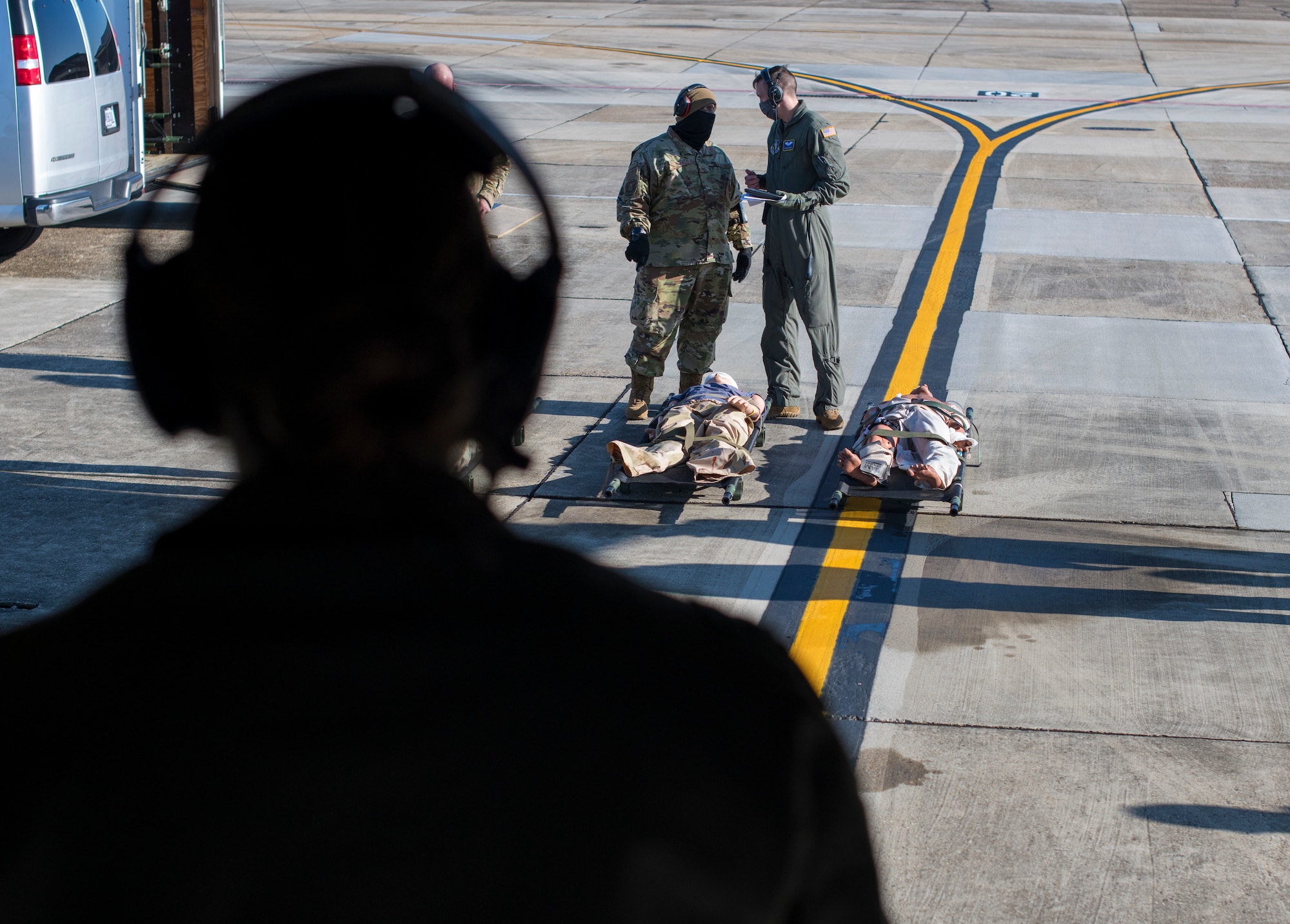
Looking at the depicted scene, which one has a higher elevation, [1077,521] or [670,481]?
[1077,521]

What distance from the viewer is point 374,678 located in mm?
817

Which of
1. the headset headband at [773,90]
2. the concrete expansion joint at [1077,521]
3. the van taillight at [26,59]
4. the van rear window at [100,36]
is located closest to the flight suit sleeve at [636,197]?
the headset headband at [773,90]

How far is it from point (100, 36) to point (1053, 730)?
34.9 feet

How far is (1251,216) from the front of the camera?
1443 cm

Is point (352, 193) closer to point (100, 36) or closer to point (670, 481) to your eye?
point (670, 481)

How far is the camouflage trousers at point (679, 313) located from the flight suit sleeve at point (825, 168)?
75cm

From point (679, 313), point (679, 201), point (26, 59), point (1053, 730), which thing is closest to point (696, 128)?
point (679, 201)

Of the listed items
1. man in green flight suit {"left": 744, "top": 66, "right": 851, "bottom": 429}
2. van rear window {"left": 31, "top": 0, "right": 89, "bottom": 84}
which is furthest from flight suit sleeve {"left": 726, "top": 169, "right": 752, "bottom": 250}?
van rear window {"left": 31, "top": 0, "right": 89, "bottom": 84}

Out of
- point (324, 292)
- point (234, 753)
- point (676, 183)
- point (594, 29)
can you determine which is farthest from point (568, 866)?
point (594, 29)

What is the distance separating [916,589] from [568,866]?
5.27 meters

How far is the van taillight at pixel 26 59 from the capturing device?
10273 millimetres

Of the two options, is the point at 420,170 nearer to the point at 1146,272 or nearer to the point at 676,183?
the point at 676,183

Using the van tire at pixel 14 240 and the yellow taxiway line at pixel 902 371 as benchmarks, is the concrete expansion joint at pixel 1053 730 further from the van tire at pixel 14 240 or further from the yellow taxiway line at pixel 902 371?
the van tire at pixel 14 240

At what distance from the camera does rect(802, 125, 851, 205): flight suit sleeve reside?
312 inches
